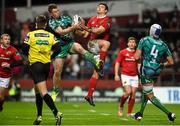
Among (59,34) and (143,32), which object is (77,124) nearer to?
(59,34)

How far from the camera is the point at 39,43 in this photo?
14.4m

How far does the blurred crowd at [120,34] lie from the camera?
30125mm

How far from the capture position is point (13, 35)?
30828 millimetres

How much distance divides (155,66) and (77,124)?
2.78m

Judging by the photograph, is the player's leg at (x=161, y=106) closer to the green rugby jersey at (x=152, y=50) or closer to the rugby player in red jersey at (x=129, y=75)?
the green rugby jersey at (x=152, y=50)

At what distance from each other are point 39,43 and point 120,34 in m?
17.0

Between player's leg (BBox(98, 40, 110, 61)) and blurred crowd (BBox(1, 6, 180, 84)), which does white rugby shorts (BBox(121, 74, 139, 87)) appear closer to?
player's leg (BBox(98, 40, 110, 61))

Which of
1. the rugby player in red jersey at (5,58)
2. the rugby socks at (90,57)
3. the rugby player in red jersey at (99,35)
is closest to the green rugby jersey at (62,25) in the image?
the rugby player in red jersey at (99,35)

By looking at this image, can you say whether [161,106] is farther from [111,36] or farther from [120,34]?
[120,34]

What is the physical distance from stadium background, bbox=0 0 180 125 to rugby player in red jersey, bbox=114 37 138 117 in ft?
30.8

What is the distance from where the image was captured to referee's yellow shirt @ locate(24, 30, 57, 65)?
14383 mm

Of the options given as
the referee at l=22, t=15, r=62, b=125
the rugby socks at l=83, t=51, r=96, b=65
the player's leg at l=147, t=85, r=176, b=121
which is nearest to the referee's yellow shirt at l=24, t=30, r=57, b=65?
the referee at l=22, t=15, r=62, b=125

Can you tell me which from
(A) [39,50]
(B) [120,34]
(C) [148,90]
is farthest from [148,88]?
(B) [120,34]

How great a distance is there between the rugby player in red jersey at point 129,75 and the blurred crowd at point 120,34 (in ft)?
34.3
